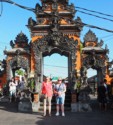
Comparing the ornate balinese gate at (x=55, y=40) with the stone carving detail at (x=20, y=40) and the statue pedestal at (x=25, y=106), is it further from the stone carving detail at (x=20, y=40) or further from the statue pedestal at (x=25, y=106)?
the statue pedestal at (x=25, y=106)

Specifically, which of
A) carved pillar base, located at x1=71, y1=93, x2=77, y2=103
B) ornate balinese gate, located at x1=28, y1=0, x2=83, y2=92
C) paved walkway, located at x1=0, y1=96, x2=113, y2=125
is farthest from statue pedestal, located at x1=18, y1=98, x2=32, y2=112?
ornate balinese gate, located at x1=28, y1=0, x2=83, y2=92

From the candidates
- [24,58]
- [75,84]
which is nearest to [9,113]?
[75,84]

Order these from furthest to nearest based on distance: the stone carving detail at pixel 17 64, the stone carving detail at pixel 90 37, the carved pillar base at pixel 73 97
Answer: the stone carving detail at pixel 90 37, the stone carving detail at pixel 17 64, the carved pillar base at pixel 73 97

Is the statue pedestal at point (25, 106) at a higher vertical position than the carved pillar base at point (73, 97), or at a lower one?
lower

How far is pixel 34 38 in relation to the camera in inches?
975

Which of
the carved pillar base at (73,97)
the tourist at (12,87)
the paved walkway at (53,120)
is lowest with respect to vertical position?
the paved walkway at (53,120)

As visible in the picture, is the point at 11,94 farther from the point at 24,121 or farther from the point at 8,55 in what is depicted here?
the point at 24,121

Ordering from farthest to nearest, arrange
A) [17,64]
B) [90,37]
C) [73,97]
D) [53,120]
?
[90,37] < [17,64] < [73,97] < [53,120]

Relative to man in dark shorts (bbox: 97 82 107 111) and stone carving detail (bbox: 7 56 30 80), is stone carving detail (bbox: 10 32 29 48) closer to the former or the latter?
stone carving detail (bbox: 7 56 30 80)

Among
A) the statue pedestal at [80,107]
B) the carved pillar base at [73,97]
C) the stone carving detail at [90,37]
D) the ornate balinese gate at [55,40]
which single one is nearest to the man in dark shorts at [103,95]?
the statue pedestal at [80,107]

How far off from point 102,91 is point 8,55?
278 inches

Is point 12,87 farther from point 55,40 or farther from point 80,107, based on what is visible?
point 80,107

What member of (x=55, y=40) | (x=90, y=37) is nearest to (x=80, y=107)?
(x=55, y=40)

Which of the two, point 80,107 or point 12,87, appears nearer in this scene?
point 80,107
